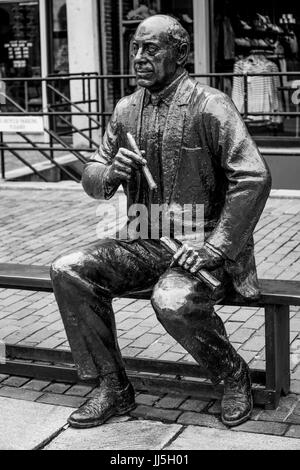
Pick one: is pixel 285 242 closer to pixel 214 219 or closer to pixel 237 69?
pixel 214 219

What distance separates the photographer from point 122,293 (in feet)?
14.0

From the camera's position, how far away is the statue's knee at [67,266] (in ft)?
13.5

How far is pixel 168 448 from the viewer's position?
12.5 feet

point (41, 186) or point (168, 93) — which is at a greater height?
point (168, 93)

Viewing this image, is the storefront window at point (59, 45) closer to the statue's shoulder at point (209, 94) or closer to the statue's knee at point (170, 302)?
the statue's shoulder at point (209, 94)

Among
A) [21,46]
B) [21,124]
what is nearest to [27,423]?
[21,124]

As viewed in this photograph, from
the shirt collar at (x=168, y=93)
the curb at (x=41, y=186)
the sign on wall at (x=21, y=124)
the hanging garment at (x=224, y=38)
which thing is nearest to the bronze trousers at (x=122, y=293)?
the shirt collar at (x=168, y=93)

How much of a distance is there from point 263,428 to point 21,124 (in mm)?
7936

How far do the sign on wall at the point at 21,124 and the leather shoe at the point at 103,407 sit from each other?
7277 mm

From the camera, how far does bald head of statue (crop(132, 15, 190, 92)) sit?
162 inches

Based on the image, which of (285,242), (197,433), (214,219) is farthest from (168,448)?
(285,242)

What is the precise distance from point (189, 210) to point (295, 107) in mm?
10026

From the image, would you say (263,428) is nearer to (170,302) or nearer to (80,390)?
(170,302)

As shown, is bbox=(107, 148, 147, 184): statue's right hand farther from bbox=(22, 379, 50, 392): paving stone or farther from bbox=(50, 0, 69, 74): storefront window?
bbox=(50, 0, 69, 74): storefront window
